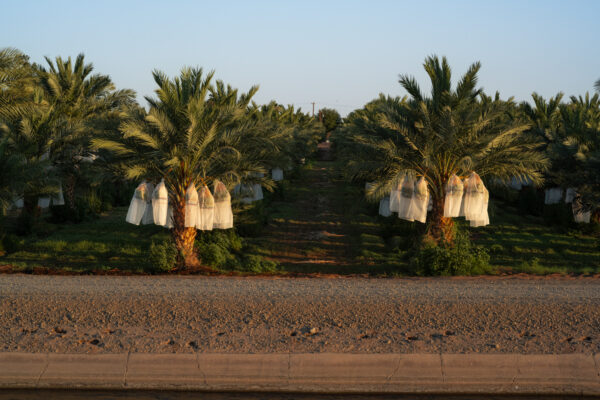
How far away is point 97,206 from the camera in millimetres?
24188

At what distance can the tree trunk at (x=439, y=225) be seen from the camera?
15.6 m

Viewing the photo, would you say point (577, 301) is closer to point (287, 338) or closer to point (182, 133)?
point (287, 338)

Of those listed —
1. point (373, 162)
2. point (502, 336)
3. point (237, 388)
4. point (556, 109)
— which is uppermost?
point (556, 109)

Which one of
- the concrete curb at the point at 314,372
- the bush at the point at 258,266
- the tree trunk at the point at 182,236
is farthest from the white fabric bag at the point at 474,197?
the concrete curb at the point at 314,372

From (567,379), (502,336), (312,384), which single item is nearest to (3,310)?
(312,384)

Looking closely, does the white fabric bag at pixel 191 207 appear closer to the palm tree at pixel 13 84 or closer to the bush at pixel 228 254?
the bush at pixel 228 254

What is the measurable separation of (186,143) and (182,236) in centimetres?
224

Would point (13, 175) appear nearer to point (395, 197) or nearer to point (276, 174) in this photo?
point (395, 197)

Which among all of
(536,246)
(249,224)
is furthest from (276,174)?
(536,246)

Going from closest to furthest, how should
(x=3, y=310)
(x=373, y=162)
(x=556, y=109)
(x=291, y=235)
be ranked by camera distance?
1. (x=3, y=310)
2. (x=373, y=162)
3. (x=291, y=235)
4. (x=556, y=109)

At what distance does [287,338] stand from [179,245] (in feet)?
24.2

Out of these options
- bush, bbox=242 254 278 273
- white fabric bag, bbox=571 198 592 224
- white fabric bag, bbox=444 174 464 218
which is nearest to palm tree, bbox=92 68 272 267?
bush, bbox=242 254 278 273

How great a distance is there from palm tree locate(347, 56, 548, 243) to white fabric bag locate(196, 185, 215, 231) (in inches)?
147

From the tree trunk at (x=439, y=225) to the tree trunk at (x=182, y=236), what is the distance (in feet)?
20.2
